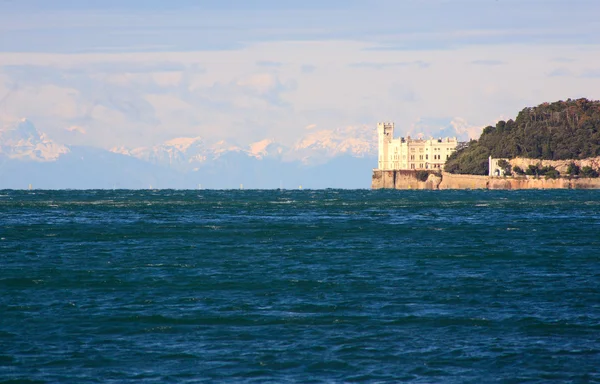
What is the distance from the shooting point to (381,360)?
26.6 metres

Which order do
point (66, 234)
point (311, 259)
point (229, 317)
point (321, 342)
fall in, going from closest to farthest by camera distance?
1. point (321, 342)
2. point (229, 317)
3. point (311, 259)
4. point (66, 234)

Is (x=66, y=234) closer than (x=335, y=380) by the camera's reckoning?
No

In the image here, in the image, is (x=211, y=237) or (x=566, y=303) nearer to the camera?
(x=566, y=303)

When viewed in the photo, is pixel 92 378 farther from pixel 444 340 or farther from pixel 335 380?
pixel 444 340

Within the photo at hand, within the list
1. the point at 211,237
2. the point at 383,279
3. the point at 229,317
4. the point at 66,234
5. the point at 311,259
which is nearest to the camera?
the point at 229,317

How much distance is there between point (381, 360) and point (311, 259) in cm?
2698

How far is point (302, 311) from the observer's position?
34.0 metres

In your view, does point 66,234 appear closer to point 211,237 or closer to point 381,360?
point 211,237

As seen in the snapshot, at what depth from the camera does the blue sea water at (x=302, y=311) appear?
25859 millimetres

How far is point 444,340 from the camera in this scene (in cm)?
2894

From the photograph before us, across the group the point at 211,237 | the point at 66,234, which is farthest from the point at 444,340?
the point at 66,234

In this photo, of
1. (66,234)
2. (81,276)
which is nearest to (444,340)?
(81,276)

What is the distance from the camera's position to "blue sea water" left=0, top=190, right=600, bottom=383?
1018 inches

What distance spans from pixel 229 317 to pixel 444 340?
25.0 feet
